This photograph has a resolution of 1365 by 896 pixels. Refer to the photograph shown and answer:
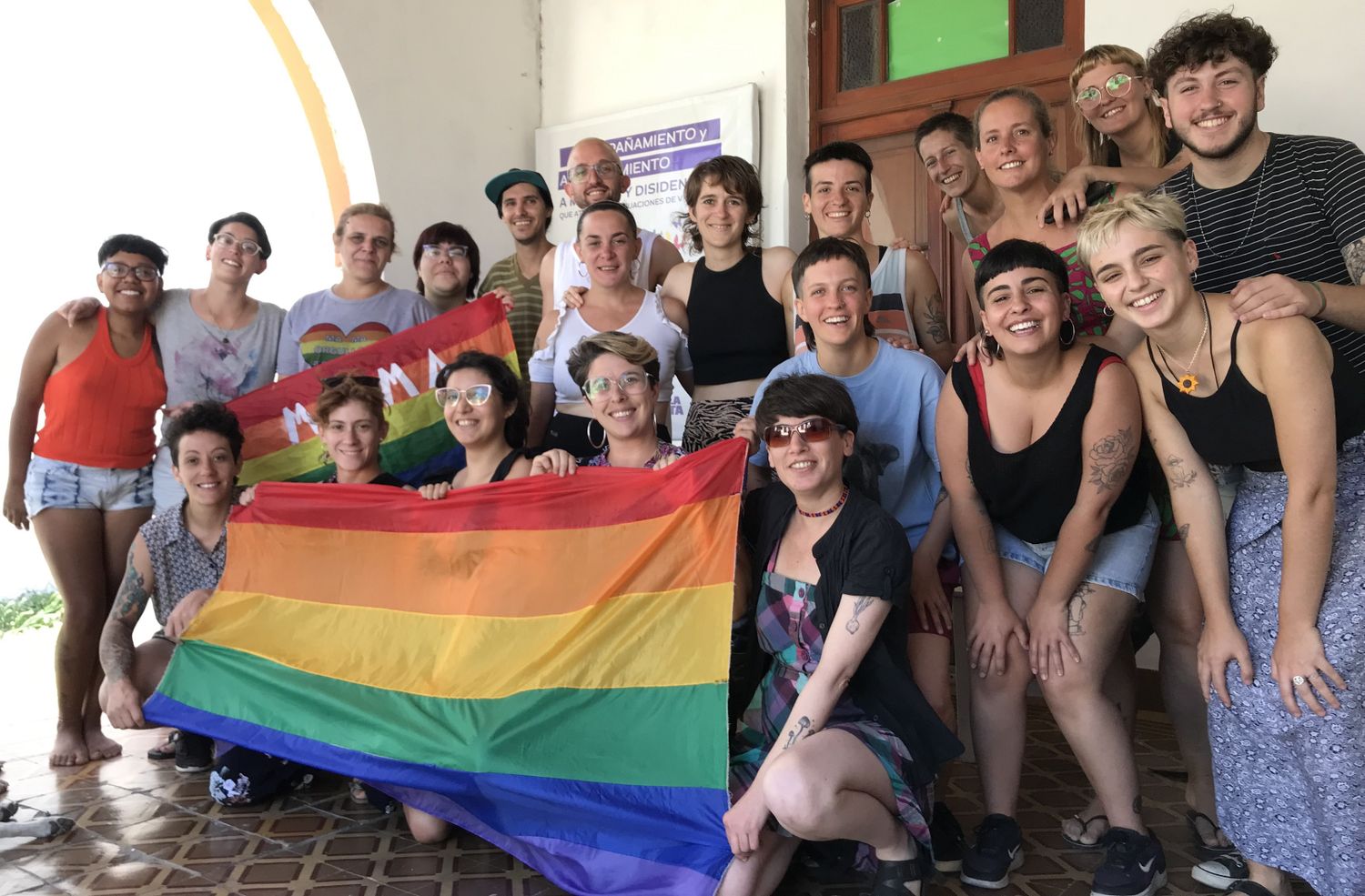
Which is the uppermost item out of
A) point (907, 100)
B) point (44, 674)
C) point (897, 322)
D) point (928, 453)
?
point (907, 100)

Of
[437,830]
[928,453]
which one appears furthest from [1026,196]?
[437,830]

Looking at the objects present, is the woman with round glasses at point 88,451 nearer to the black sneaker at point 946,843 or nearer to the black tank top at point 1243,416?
the black sneaker at point 946,843

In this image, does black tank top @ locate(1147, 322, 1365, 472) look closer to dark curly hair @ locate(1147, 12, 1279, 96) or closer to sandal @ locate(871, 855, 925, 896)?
dark curly hair @ locate(1147, 12, 1279, 96)

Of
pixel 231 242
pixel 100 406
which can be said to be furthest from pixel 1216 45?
pixel 100 406

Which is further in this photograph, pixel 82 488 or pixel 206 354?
pixel 206 354

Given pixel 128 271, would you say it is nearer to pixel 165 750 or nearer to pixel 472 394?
pixel 472 394

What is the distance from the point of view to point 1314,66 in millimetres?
4121

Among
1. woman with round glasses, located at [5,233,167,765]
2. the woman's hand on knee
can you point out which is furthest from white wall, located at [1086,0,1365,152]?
woman with round glasses, located at [5,233,167,765]

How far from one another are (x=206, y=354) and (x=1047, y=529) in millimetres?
2992

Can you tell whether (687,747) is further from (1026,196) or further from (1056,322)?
(1026,196)

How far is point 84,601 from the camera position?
3938 mm

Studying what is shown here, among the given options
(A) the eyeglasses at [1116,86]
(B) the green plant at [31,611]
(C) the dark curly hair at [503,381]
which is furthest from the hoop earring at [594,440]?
(B) the green plant at [31,611]

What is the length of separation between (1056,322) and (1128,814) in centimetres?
117

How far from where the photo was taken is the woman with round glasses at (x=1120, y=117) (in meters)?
3.17
